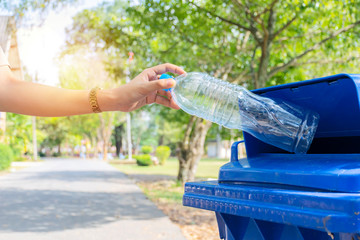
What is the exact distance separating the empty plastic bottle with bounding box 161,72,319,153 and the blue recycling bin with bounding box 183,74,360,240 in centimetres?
8

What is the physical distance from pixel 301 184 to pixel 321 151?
876 mm

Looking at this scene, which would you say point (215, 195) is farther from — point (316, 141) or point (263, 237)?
point (316, 141)

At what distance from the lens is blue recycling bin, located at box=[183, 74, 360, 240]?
79.9 inches

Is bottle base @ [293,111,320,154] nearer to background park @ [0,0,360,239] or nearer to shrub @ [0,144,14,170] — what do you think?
background park @ [0,0,360,239]

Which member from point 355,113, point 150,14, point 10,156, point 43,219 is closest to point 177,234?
point 43,219

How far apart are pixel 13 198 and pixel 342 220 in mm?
10308

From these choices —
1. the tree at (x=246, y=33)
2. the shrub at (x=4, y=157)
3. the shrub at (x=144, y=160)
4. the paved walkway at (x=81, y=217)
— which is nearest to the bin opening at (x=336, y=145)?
the paved walkway at (x=81, y=217)

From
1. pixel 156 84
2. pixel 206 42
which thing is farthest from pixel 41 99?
pixel 206 42

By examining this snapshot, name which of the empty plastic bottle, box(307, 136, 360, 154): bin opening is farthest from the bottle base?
box(307, 136, 360, 154): bin opening

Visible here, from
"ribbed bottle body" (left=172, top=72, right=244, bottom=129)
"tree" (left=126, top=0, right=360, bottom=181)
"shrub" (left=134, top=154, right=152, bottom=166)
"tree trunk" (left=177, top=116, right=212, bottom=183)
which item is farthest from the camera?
"shrub" (left=134, top=154, right=152, bottom=166)

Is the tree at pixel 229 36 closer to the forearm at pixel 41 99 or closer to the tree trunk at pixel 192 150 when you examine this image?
the tree trunk at pixel 192 150

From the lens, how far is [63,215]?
8.02m

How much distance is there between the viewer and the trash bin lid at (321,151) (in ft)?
7.19

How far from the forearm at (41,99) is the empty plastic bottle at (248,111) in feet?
2.04
